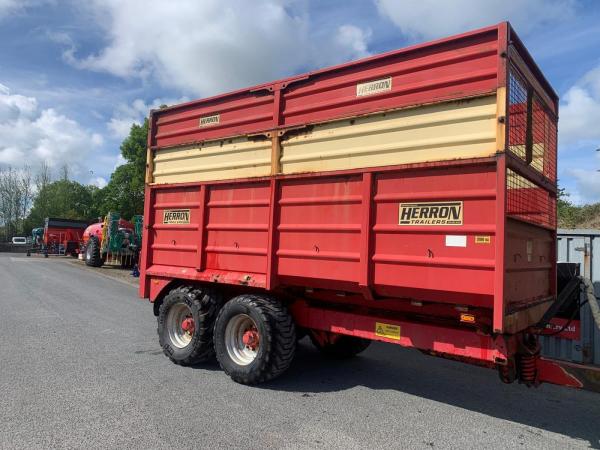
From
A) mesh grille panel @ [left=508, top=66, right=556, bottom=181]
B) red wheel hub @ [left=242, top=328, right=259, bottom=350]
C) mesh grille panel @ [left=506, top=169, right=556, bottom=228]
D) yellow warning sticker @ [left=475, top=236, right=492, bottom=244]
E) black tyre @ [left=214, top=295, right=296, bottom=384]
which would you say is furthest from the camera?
red wheel hub @ [left=242, top=328, right=259, bottom=350]

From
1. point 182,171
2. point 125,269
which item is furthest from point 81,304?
point 125,269

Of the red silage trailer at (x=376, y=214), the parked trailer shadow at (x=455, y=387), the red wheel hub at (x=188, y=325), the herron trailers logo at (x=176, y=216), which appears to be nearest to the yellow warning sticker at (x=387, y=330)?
the red silage trailer at (x=376, y=214)

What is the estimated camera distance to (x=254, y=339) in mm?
5480

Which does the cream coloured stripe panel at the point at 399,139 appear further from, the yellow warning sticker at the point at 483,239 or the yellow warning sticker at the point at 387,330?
the yellow warning sticker at the point at 387,330

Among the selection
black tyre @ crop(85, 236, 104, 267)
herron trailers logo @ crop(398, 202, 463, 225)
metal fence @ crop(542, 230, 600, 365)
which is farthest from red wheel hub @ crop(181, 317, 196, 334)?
black tyre @ crop(85, 236, 104, 267)

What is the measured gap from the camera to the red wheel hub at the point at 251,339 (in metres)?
5.47

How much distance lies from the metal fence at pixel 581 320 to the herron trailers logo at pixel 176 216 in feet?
16.7

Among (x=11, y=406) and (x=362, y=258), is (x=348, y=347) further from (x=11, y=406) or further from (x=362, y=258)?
(x=11, y=406)

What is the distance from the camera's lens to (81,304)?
431 inches

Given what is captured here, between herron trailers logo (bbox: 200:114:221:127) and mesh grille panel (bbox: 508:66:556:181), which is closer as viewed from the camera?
mesh grille panel (bbox: 508:66:556:181)

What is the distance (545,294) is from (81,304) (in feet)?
31.2

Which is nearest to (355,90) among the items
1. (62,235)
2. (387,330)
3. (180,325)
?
(387,330)

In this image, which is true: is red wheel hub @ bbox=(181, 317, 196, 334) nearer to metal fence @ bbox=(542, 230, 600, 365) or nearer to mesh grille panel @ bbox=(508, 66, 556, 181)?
mesh grille panel @ bbox=(508, 66, 556, 181)

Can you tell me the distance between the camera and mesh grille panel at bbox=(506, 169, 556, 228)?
13.3ft
